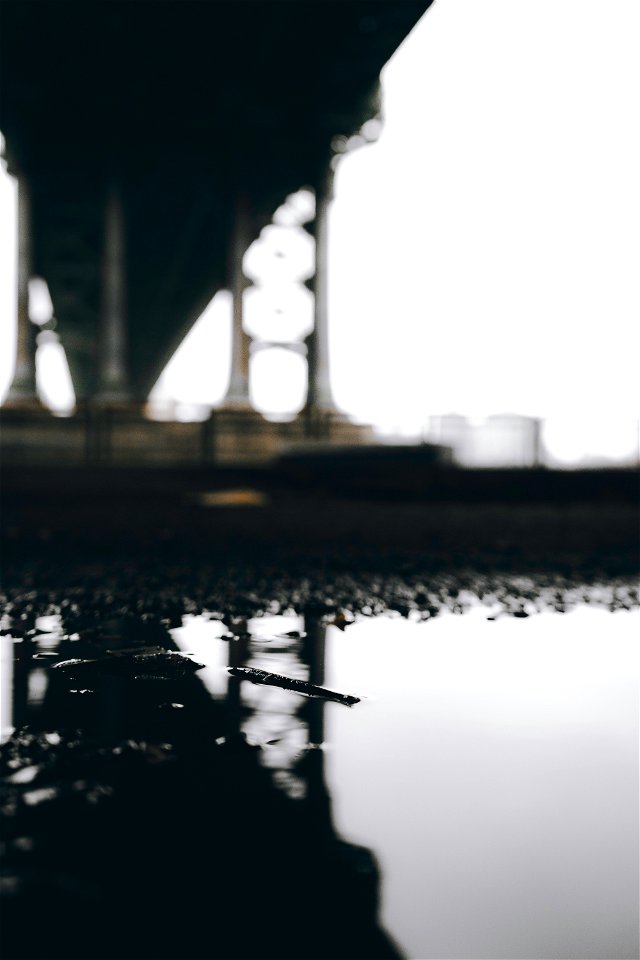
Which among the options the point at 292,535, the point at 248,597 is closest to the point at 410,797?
the point at 248,597

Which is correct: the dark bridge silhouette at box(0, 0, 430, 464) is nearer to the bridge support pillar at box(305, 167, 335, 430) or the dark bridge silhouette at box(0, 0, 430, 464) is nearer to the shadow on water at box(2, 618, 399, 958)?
the bridge support pillar at box(305, 167, 335, 430)

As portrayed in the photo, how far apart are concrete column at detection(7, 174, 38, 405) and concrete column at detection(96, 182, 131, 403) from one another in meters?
1.57

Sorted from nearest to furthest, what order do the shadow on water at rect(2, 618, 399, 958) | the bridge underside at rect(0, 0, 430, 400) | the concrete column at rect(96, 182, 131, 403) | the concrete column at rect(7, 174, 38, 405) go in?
the shadow on water at rect(2, 618, 399, 958) → the bridge underside at rect(0, 0, 430, 400) → the concrete column at rect(7, 174, 38, 405) → the concrete column at rect(96, 182, 131, 403)

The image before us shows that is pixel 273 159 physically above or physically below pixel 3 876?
above

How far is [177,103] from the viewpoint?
17844 mm

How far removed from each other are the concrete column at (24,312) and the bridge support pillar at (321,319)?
6.40 metres

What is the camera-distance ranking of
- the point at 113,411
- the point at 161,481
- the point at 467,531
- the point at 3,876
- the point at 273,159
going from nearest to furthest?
the point at 3,876 < the point at 467,531 < the point at 161,481 < the point at 113,411 < the point at 273,159

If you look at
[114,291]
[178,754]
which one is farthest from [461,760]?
[114,291]

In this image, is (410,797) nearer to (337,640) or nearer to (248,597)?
(337,640)

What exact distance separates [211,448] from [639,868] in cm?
1678

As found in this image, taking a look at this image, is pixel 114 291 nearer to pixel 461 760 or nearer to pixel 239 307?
pixel 239 307

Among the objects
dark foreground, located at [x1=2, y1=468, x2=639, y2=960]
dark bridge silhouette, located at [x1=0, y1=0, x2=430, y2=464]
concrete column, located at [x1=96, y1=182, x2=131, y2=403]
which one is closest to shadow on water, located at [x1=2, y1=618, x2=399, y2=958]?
dark foreground, located at [x1=2, y1=468, x2=639, y2=960]

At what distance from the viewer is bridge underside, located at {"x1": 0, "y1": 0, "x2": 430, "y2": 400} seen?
1426cm

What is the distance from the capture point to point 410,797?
1.16m
